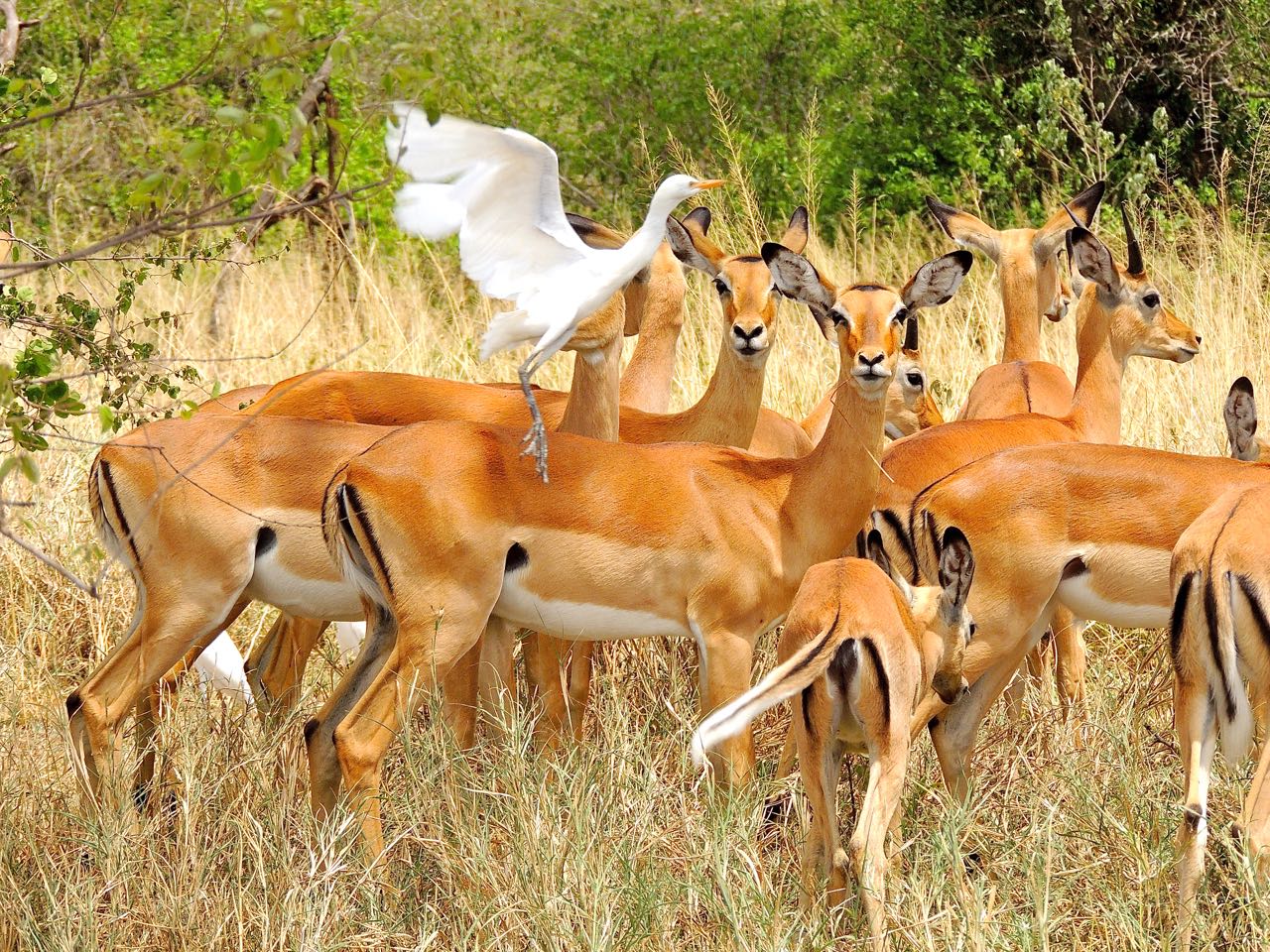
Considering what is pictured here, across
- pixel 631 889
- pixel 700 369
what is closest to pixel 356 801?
pixel 631 889

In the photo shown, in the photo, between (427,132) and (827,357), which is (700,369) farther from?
(427,132)

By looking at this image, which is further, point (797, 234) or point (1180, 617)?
point (797, 234)

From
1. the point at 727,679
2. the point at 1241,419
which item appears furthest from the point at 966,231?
the point at 727,679

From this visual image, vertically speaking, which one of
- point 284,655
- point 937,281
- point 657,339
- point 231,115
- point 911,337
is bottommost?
point 284,655

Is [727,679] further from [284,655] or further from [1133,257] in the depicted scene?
[1133,257]

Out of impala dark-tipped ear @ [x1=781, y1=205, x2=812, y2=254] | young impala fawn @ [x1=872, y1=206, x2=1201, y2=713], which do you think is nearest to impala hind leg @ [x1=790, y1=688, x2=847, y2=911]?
young impala fawn @ [x1=872, y1=206, x2=1201, y2=713]

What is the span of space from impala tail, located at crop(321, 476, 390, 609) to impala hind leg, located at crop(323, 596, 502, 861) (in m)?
0.15

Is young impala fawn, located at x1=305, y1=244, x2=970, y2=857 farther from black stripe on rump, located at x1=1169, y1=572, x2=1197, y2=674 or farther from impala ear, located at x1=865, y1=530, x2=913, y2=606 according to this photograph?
black stripe on rump, located at x1=1169, y1=572, x2=1197, y2=674

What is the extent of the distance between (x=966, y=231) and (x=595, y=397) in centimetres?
240

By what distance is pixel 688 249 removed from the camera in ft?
19.0

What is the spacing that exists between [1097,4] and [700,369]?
4320mm

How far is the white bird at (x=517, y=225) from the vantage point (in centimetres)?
487

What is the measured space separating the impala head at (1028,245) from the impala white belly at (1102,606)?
2525 millimetres

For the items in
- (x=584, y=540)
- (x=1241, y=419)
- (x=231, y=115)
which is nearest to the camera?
(x=231, y=115)
